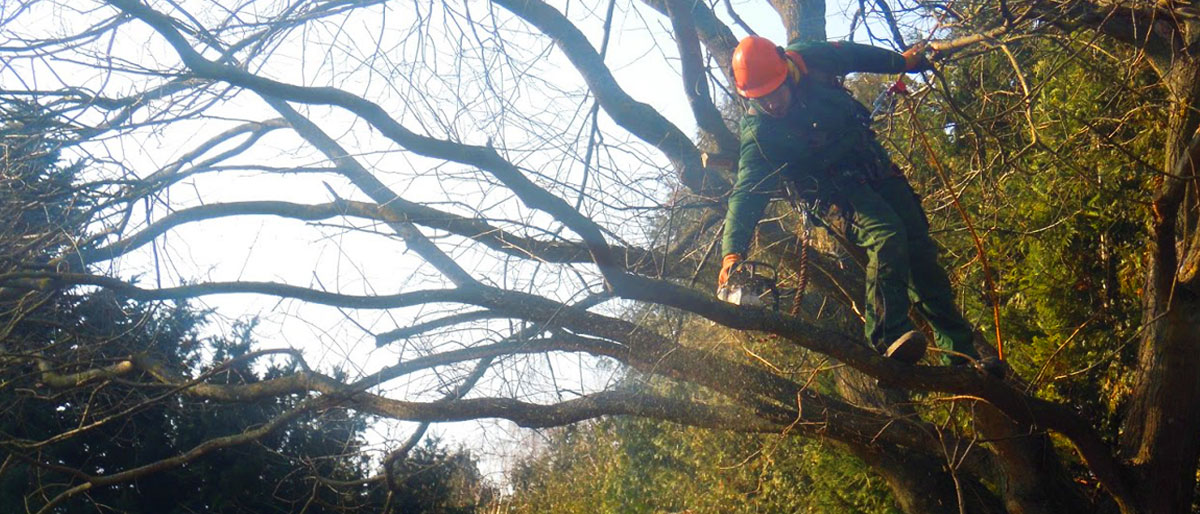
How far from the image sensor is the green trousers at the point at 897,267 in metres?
4.45

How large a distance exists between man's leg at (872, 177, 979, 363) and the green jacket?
Result: 0.66 ft

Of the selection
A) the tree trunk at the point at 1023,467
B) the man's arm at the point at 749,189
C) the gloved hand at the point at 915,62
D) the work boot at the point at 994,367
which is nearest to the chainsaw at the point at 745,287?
the man's arm at the point at 749,189

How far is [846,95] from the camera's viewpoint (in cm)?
477

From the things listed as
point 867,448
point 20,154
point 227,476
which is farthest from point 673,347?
point 227,476

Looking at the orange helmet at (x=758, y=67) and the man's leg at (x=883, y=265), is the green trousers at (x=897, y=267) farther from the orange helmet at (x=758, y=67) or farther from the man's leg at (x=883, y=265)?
the orange helmet at (x=758, y=67)

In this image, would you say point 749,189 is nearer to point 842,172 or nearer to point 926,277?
point 842,172

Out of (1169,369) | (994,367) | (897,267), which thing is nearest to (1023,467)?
(1169,369)

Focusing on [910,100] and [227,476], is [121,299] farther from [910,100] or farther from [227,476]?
[910,100]

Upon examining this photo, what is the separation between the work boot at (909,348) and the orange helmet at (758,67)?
4.03 feet

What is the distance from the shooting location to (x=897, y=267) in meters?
4.45

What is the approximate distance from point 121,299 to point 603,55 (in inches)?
149

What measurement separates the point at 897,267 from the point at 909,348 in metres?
0.44

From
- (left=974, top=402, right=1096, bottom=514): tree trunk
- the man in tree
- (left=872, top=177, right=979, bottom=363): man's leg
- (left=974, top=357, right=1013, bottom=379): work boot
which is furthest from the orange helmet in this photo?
(left=974, top=402, right=1096, bottom=514): tree trunk

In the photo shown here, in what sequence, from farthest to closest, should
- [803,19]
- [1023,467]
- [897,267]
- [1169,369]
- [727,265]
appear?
[803,19] < [1023,467] < [1169,369] < [897,267] < [727,265]
